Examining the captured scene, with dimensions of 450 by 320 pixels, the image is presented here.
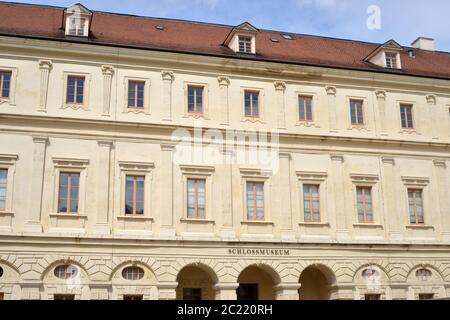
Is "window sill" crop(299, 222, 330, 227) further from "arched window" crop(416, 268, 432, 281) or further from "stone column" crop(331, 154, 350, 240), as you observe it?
"arched window" crop(416, 268, 432, 281)

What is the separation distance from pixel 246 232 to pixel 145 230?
15.4 ft

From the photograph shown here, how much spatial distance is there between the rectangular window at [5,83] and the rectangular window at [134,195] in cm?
659

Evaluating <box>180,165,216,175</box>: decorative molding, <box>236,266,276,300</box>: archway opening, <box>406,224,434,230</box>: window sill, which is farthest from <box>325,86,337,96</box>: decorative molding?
<box>236,266,276,300</box>: archway opening

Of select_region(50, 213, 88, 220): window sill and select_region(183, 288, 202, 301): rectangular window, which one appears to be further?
select_region(183, 288, 202, 301): rectangular window

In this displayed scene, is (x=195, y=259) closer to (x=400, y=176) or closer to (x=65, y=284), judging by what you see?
(x=65, y=284)

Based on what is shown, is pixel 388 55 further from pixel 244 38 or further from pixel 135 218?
pixel 135 218

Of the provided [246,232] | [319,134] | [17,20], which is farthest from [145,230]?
[17,20]

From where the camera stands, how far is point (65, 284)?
81.5ft

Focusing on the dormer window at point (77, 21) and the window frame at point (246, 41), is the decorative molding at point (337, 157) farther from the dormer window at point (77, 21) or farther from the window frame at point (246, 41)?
the dormer window at point (77, 21)

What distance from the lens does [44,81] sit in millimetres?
26906

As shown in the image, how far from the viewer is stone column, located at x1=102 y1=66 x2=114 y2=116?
27.4m

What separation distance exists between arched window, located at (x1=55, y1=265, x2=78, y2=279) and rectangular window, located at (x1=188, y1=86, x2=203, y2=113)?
9.13m

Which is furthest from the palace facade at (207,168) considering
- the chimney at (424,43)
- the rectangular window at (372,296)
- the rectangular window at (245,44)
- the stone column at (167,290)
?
the chimney at (424,43)

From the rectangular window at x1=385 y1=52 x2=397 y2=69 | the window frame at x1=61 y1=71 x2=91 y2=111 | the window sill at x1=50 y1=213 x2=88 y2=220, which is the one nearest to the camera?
the window sill at x1=50 y1=213 x2=88 y2=220
